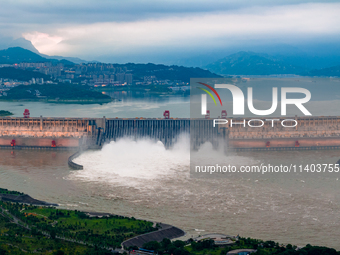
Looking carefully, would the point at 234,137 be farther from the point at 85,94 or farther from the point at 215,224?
the point at 85,94

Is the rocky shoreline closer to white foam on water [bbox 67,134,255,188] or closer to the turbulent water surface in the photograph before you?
the turbulent water surface

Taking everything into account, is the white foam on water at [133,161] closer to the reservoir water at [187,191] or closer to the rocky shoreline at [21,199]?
the reservoir water at [187,191]

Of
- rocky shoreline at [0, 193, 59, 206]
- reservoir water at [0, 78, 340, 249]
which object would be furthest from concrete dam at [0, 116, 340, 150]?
rocky shoreline at [0, 193, 59, 206]

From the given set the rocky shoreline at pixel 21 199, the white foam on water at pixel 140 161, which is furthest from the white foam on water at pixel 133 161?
the rocky shoreline at pixel 21 199

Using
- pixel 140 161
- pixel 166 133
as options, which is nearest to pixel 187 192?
pixel 140 161

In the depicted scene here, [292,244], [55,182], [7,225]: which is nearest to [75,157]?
[55,182]

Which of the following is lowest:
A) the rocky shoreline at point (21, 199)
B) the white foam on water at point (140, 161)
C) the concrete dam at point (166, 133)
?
the rocky shoreline at point (21, 199)
